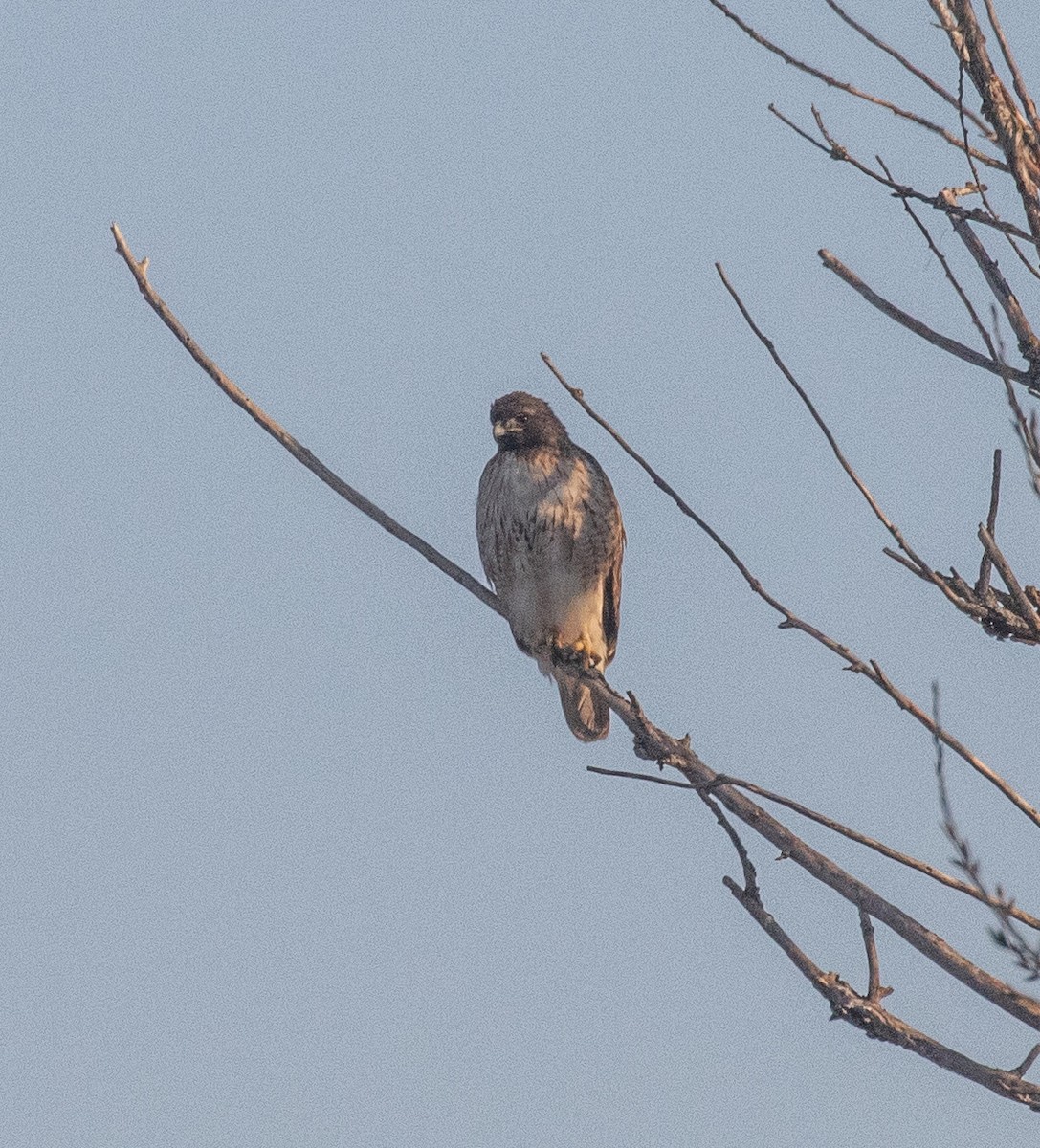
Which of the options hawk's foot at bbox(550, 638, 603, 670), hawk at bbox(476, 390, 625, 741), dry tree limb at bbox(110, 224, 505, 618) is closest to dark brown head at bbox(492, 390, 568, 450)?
hawk at bbox(476, 390, 625, 741)

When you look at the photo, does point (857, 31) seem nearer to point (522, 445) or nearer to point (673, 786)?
point (673, 786)

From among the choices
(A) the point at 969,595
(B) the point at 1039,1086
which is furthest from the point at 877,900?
(A) the point at 969,595

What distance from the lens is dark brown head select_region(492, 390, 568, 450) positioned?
28.1ft

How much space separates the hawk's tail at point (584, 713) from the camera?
8867mm

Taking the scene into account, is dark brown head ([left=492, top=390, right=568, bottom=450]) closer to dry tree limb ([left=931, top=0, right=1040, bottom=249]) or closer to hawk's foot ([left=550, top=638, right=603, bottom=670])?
hawk's foot ([left=550, top=638, right=603, bottom=670])

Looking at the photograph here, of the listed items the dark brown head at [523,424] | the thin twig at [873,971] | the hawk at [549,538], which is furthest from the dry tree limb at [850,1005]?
the dark brown head at [523,424]

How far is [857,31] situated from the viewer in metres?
4.54

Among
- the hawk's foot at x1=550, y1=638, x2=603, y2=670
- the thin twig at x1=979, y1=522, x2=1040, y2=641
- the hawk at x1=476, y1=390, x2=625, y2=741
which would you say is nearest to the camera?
the thin twig at x1=979, y1=522, x2=1040, y2=641

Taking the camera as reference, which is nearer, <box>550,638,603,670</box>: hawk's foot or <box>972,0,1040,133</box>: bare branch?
<box>972,0,1040,133</box>: bare branch

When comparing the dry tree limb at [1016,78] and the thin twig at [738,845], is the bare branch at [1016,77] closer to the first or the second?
the dry tree limb at [1016,78]

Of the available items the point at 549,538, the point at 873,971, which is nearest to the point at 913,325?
the point at 873,971

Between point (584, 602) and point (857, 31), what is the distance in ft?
14.2

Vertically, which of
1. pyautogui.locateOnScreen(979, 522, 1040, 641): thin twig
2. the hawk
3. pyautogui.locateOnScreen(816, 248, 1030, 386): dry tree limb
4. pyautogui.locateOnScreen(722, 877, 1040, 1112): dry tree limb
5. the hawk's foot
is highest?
the hawk

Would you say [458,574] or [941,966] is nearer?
[941,966]
